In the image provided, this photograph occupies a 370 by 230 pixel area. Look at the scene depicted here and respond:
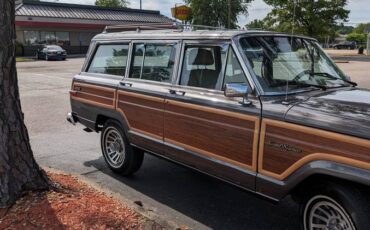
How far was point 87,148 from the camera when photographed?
23.1 ft

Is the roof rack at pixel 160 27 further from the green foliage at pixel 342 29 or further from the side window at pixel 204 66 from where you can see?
the green foliage at pixel 342 29

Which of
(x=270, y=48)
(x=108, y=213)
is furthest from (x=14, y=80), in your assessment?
(x=270, y=48)

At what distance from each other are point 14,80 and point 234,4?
57.3 meters

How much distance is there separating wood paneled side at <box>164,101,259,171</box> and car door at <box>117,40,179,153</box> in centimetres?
22

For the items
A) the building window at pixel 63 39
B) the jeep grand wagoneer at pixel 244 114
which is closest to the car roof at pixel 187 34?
the jeep grand wagoneer at pixel 244 114

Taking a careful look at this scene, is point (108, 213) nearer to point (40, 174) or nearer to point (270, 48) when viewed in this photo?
point (40, 174)

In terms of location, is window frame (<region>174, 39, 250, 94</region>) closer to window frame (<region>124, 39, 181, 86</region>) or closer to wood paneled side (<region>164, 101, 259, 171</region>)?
window frame (<region>124, 39, 181, 86</region>)

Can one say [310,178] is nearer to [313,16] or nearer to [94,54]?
[94,54]

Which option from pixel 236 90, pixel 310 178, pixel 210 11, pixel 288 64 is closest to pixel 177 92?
pixel 236 90

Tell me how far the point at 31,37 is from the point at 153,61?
43.5 metres

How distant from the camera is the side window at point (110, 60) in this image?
18.3 feet

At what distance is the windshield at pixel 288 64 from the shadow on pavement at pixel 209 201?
3.73ft

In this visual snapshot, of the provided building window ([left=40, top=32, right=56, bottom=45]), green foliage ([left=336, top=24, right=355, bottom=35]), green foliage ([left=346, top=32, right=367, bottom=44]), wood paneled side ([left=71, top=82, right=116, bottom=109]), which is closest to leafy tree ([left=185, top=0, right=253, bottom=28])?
green foliage ([left=336, top=24, right=355, bottom=35])

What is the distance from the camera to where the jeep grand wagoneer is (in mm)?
3160
